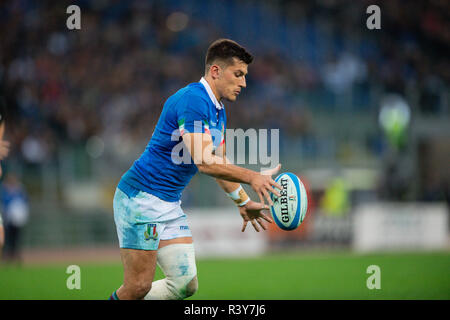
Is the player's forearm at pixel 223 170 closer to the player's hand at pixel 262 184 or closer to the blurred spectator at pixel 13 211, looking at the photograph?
the player's hand at pixel 262 184

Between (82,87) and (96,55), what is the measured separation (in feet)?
5.64

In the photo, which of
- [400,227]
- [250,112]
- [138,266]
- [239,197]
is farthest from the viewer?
[250,112]

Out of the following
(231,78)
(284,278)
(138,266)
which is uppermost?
(231,78)

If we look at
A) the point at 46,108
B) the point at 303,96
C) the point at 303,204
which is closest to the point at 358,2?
the point at 303,96

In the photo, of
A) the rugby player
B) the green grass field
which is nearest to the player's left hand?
the rugby player

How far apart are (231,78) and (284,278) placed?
21.6 feet

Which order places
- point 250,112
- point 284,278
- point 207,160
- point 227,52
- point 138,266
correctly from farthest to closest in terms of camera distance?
1. point 250,112
2. point 284,278
3. point 227,52
4. point 138,266
5. point 207,160

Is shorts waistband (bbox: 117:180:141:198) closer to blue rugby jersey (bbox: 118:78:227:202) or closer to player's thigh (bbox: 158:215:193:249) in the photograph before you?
blue rugby jersey (bbox: 118:78:227:202)

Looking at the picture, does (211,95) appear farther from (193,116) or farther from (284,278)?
(284,278)

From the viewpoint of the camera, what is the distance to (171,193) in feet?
18.7

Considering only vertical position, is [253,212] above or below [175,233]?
above

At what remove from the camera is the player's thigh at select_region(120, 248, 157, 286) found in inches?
211

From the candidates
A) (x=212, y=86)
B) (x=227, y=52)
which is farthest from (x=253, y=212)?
(x=227, y=52)

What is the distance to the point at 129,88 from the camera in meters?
→ 21.5
